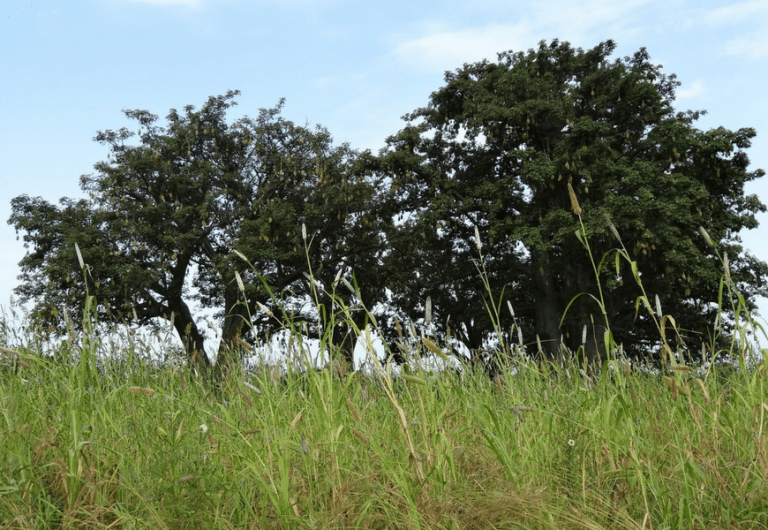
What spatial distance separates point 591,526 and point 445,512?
0.45 metres

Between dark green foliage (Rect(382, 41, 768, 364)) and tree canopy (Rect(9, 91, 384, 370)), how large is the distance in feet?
8.57

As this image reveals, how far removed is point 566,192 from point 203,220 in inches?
501

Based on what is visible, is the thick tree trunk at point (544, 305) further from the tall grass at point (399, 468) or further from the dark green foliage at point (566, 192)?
the tall grass at point (399, 468)

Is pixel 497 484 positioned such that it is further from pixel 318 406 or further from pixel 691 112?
pixel 691 112

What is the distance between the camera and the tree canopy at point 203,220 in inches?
797

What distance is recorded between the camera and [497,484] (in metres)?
2.22

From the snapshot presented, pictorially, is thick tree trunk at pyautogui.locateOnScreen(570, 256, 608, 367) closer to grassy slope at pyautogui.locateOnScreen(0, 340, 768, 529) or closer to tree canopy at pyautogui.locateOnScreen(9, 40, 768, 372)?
tree canopy at pyautogui.locateOnScreen(9, 40, 768, 372)

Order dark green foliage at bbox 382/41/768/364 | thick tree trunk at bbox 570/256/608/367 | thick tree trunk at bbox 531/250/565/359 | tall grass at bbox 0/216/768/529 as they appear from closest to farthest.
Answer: tall grass at bbox 0/216/768/529 → dark green foliage at bbox 382/41/768/364 → thick tree trunk at bbox 570/256/608/367 → thick tree trunk at bbox 531/250/565/359

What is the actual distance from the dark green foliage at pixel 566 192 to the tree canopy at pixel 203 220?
2.61 m

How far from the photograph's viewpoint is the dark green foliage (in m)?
16.7

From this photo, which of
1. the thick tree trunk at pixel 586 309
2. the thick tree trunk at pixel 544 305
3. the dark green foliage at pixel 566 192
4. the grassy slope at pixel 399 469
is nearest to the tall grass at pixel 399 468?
the grassy slope at pixel 399 469

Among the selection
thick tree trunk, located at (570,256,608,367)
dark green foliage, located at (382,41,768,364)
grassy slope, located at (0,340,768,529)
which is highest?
dark green foliage, located at (382,41,768,364)

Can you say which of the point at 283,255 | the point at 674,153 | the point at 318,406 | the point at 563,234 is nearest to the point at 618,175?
the point at 674,153

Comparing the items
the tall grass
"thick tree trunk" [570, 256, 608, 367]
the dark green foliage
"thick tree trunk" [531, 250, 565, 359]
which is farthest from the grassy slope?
"thick tree trunk" [531, 250, 565, 359]
